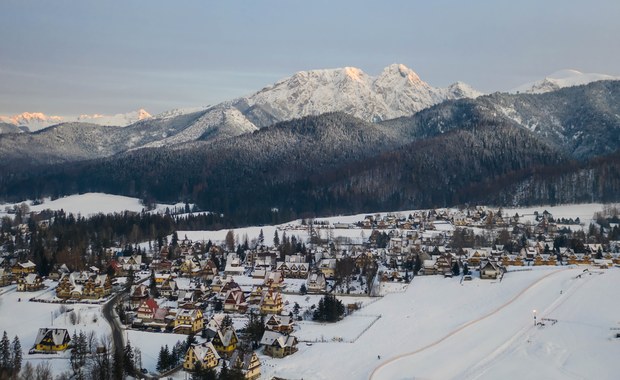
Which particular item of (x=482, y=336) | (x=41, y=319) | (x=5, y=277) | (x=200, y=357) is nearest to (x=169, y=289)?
(x=41, y=319)

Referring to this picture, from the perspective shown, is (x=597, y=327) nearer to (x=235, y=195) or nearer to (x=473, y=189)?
(x=473, y=189)

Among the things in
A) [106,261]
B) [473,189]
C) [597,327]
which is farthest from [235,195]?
[597,327]

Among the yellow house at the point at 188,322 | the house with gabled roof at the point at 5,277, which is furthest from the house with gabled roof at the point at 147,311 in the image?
the house with gabled roof at the point at 5,277

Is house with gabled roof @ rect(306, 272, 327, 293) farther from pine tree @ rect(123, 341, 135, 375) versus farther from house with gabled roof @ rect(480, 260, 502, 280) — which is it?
pine tree @ rect(123, 341, 135, 375)

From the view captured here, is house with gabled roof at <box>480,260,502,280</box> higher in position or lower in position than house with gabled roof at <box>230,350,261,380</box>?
higher

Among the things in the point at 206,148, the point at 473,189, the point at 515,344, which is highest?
the point at 206,148

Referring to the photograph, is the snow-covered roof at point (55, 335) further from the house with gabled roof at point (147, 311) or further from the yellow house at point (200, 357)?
the yellow house at point (200, 357)

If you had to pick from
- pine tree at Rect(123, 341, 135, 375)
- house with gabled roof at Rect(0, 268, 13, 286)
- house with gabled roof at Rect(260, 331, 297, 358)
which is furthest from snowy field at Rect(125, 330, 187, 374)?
house with gabled roof at Rect(0, 268, 13, 286)
